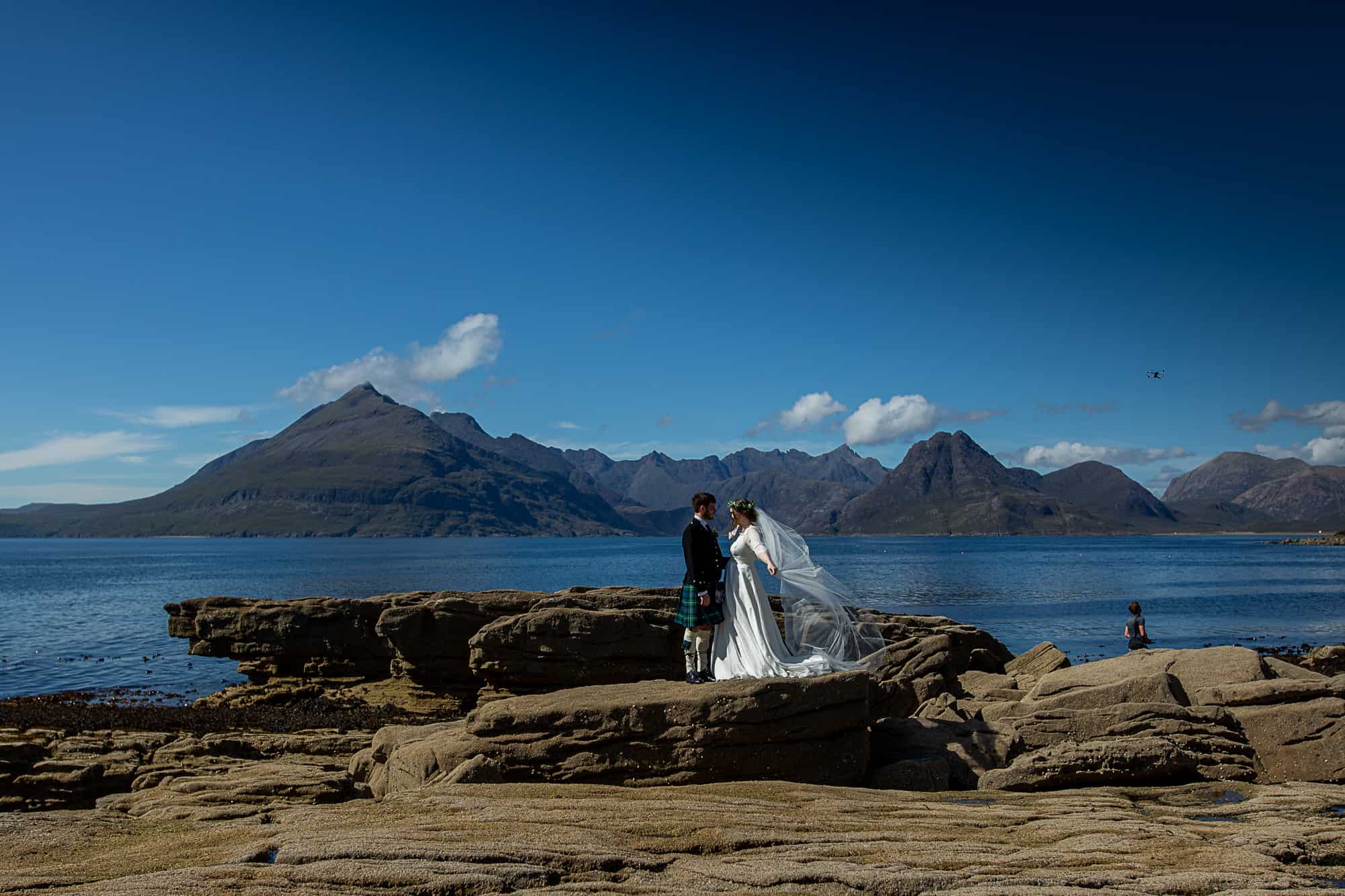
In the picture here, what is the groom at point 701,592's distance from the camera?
51.5 ft

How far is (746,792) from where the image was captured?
12.5 m

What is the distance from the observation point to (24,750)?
683 inches

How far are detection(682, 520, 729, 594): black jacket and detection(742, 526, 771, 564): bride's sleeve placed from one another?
60 cm

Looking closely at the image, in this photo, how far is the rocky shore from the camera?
8867 mm

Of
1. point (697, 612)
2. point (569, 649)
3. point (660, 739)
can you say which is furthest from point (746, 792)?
point (569, 649)

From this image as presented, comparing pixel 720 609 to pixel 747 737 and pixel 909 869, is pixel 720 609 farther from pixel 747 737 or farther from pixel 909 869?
pixel 909 869

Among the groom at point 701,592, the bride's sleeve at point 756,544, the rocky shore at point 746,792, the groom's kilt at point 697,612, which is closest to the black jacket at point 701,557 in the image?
the groom at point 701,592

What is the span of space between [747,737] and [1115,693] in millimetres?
8416

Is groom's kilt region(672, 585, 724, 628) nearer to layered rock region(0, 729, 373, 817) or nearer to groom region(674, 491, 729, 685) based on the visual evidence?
groom region(674, 491, 729, 685)

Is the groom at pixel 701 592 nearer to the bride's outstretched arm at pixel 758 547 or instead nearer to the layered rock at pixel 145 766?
the bride's outstretched arm at pixel 758 547

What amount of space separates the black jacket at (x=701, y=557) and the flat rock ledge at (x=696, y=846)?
13.1 feet

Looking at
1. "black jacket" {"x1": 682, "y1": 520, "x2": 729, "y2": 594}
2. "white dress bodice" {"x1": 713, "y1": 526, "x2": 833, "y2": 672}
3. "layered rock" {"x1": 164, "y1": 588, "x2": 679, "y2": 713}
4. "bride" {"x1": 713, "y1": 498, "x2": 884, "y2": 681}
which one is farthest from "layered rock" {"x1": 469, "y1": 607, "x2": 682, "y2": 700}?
"black jacket" {"x1": 682, "y1": 520, "x2": 729, "y2": 594}

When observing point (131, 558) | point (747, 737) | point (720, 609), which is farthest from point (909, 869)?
point (131, 558)

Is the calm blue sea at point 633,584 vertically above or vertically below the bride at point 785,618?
below
